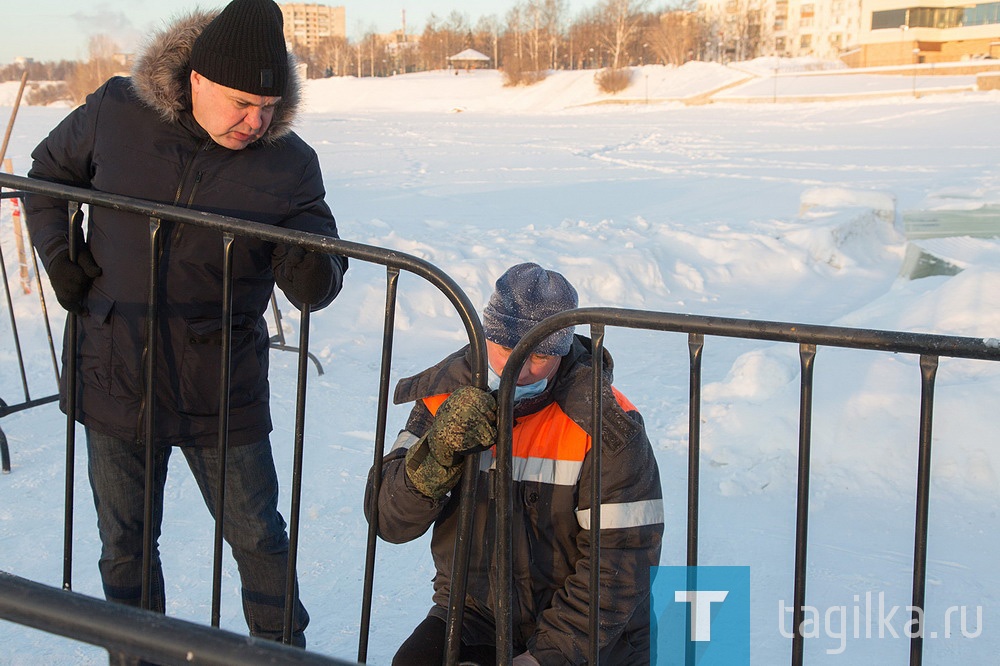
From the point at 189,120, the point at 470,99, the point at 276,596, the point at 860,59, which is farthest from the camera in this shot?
the point at 860,59

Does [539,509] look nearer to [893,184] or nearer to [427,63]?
[893,184]

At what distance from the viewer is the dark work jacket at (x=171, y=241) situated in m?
2.42

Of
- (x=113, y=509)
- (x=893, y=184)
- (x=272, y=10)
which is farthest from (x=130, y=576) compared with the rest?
(x=893, y=184)

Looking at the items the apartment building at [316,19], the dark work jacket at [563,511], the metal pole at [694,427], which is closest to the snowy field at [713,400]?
the dark work jacket at [563,511]

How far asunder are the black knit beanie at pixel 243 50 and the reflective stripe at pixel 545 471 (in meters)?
1.18

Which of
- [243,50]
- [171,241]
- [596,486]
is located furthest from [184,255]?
[596,486]

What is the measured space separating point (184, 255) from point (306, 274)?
0.37m

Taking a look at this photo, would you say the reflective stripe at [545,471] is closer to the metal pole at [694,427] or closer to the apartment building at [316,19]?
the metal pole at [694,427]

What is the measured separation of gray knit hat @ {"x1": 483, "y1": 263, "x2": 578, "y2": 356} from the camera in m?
2.09

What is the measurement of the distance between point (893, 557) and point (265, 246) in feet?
8.76

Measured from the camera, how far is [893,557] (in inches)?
140

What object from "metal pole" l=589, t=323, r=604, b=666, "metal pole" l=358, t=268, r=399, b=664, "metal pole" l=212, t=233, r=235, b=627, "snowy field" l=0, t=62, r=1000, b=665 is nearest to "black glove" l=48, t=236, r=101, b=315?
"metal pole" l=212, t=233, r=235, b=627

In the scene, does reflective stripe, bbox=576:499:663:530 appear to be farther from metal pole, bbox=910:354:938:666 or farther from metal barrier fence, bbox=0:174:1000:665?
metal pole, bbox=910:354:938:666

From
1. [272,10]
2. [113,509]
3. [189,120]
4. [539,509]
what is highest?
[272,10]
